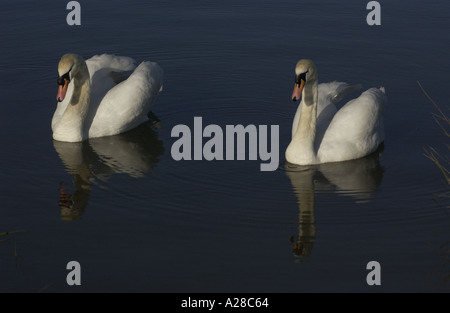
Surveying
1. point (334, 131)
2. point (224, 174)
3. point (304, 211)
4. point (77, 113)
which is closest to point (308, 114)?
point (334, 131)

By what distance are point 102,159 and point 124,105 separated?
4.26ft

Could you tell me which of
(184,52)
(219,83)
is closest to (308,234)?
(219,83)

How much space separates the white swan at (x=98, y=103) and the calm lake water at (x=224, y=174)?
0.75 feet

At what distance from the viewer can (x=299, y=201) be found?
12.4m

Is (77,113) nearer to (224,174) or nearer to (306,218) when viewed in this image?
(224,174)

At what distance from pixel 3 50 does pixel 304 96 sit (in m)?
7.86

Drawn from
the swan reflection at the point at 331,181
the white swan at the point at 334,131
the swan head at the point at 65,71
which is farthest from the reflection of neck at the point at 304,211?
the swan head at the point at 65,71

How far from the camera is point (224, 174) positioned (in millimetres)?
13273

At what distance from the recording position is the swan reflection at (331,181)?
1198cm

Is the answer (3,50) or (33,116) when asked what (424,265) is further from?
(3,50)

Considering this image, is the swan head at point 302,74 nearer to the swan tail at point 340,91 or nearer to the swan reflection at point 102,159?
the swan tail at point 340,91

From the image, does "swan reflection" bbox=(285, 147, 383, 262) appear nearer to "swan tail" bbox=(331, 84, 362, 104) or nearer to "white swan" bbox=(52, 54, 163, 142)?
"swan tail" bbox=(331, 84, 362, 104)

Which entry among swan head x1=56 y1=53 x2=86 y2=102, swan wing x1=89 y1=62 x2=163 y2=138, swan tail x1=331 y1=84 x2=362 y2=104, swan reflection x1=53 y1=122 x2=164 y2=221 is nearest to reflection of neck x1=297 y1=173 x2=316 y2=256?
swan tail x1=331 y1=84 x2=362 y2=104

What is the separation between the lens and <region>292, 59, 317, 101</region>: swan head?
42.8ft
